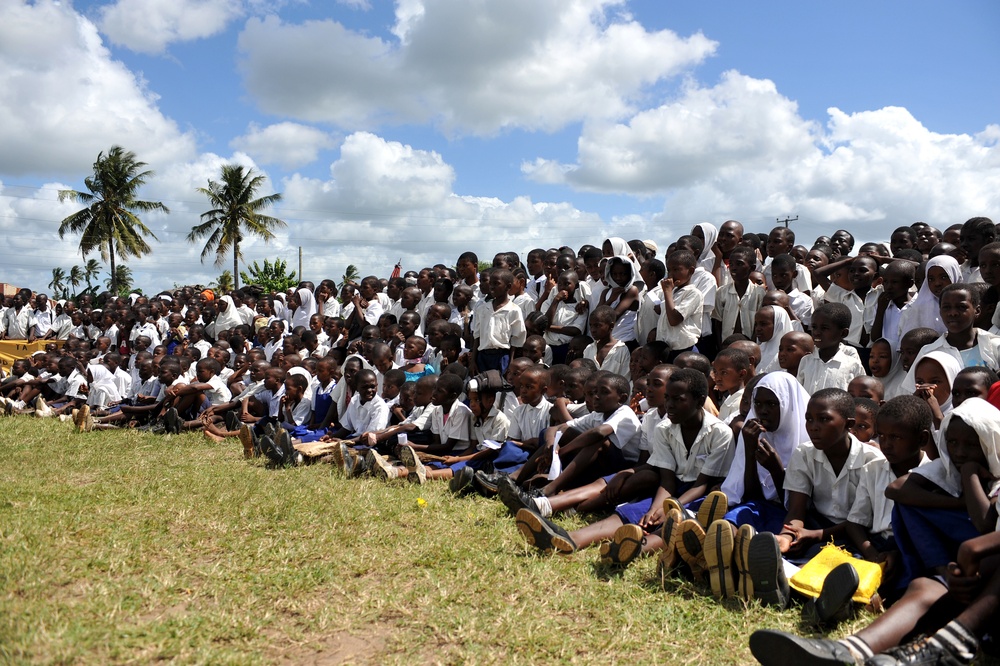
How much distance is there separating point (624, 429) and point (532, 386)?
116cm

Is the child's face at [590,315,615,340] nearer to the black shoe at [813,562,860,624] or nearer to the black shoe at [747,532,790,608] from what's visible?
the black shoe at [747,532,790,608]

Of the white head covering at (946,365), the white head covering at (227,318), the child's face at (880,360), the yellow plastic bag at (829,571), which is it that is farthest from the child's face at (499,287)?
the white head covering at (227,318)

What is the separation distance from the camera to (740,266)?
6688mm

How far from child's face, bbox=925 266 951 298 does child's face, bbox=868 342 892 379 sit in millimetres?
616

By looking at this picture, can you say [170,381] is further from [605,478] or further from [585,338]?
[605,478]

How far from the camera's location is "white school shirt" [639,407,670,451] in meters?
5.30

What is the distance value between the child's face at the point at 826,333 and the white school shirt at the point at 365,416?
4115 mm

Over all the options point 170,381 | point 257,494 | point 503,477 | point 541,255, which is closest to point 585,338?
point 541,255

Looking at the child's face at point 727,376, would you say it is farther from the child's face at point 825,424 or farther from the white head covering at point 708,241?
the white head covering at point 708,241

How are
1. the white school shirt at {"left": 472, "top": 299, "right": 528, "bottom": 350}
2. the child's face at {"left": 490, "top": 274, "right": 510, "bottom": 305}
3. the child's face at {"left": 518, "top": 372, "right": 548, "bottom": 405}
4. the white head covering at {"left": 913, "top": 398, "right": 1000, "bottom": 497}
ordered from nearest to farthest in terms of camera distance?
the white head covering at {"left": 913, "top": 398, "right": 1000, "bottom": 497} < the child's face at {"left": 518, "top": 372, "right": 548, "bottom": 405} < the white school shirt at {"left": 472, "top": 299, "right": 528, "bottom": 350} < the child's face at {"left": 490, "top": 274, "right": 510, "bottom": 305}

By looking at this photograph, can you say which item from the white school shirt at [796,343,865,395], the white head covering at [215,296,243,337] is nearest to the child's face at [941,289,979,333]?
the white school shirt at [796,343,865,395]

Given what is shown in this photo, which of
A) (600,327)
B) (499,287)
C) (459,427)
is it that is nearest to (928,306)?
(600,327)

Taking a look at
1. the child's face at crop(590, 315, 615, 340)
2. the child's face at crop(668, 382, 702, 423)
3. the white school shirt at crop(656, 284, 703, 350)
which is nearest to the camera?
the child's face at crop(668, 382, 702, 423)

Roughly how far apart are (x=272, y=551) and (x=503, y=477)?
1488mm
